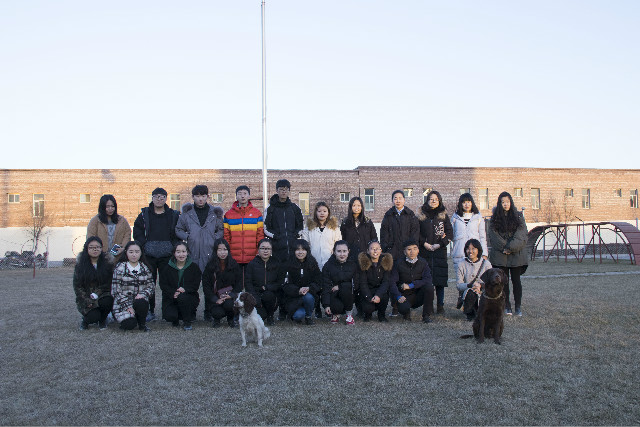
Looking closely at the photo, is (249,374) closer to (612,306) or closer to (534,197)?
(612,306)

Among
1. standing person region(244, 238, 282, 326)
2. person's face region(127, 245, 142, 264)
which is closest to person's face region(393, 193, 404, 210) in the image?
standing person region(244, 238, 282, 326)

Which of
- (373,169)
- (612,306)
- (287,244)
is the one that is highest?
(373,169)

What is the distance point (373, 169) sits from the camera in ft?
116

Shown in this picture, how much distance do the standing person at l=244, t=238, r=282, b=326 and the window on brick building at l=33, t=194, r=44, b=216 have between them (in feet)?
97.4

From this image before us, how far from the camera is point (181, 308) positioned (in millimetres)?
7184

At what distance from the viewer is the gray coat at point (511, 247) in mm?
7566

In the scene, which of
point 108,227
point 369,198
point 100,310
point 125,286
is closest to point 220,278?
point 125,286

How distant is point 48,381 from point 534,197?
38.6 meters

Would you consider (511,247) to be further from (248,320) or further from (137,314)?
(137,314)

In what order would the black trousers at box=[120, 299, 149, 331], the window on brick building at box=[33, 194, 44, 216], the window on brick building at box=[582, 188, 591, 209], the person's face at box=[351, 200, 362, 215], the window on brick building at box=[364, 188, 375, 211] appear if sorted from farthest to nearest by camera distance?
the window on brick building at box=[582, 188, 591, 209] < the window on brick building at box=[364, 188, 375, 211] < the window on brick building at box=[33, 194, 44, 216] < the person's face at box=[351, 200, 362, 215] < the black trousers at box=[120, 299, 149, 331]

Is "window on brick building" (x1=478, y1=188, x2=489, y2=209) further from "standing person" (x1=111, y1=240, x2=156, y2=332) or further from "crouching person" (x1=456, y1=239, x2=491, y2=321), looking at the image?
"standing person" (x1=111, y1=240, x2=156, y2=332)

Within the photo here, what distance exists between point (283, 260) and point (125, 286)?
233cm

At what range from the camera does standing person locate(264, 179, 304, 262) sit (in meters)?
7.87

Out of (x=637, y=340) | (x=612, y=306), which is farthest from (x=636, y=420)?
(x=612, y=306)
